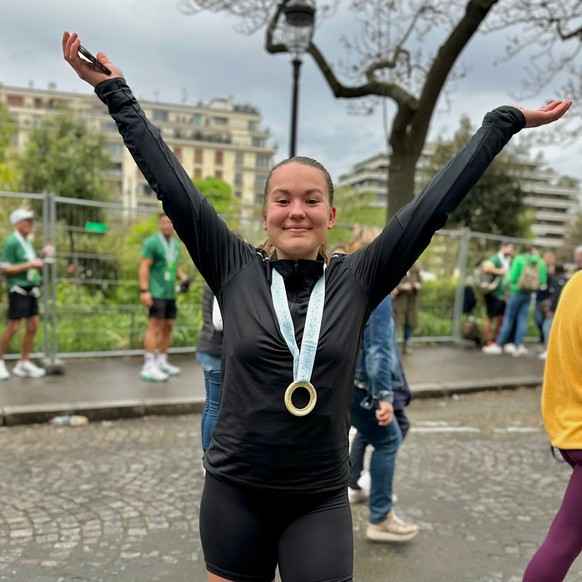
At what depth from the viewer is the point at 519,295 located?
461 inches

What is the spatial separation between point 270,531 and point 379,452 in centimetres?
211

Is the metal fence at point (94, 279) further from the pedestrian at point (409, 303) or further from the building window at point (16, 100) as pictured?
the building window at point (16, 100)

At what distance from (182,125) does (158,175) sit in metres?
111

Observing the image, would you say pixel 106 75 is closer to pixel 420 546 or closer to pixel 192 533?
pixel 192 533

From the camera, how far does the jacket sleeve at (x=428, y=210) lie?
6.54ft

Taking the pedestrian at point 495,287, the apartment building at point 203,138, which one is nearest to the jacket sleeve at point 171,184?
the pedestrian at point 495,287

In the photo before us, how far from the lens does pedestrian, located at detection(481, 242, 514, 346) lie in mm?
12164

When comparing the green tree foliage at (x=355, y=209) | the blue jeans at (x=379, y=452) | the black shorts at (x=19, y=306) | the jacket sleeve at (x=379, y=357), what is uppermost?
the green tree foliage at (x=355, y=209)

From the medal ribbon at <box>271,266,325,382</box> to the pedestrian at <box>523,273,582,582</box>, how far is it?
122 cm

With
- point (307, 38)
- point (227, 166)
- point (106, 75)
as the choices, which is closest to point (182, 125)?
point (227, 166)

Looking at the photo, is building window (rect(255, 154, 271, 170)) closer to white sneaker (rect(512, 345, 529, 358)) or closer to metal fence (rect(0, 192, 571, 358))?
white sneaker (rect(512, 345, 529, 358))

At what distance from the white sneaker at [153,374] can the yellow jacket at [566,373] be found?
245 inches

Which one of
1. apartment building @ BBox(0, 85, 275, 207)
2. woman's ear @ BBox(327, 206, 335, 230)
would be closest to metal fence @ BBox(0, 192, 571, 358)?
woman's ear @ BBox(327, 206, 335, 230)

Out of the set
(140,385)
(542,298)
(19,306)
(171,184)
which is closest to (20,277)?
(19,306)
